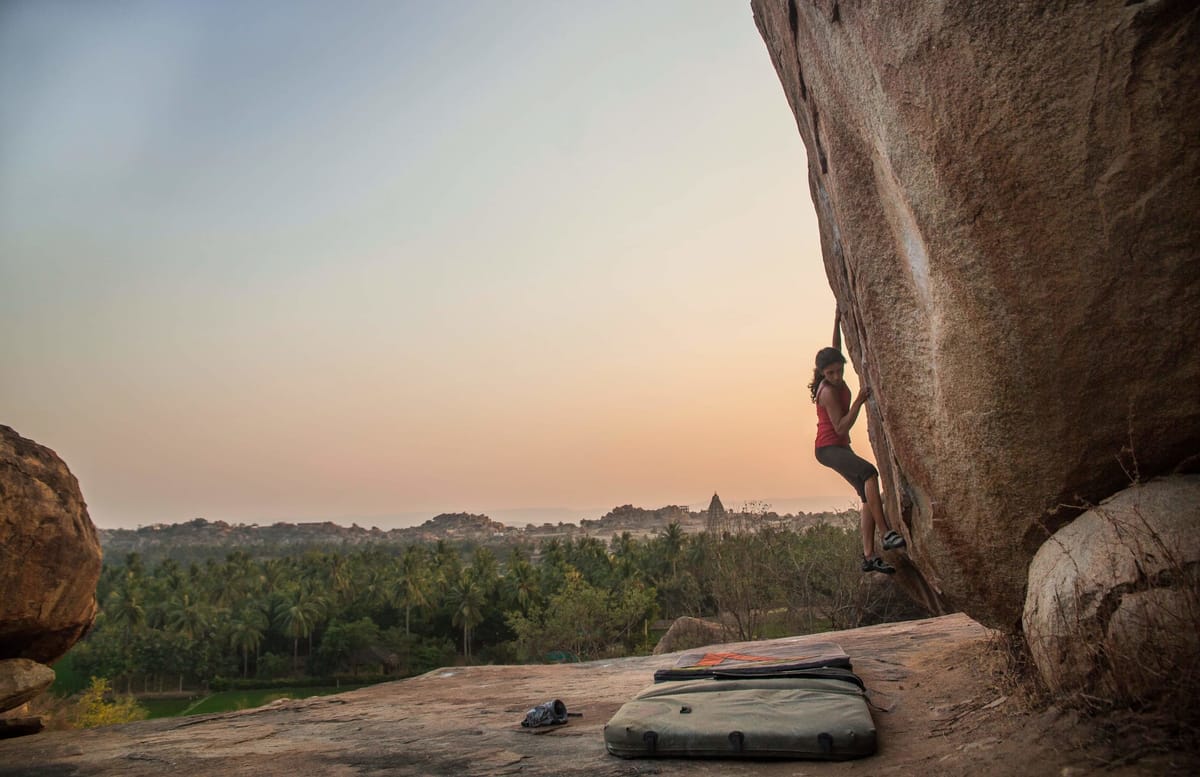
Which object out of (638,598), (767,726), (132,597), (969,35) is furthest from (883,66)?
(132,597)

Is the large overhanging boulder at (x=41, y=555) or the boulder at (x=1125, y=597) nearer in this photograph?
the boulder at (x=1125, y=597)

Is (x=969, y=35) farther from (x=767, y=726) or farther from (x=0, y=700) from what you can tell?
(x=0, y=700)

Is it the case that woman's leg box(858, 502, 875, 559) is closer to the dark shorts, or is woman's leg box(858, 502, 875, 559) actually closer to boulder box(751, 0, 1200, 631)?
the dark shorts

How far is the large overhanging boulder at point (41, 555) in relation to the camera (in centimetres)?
1172

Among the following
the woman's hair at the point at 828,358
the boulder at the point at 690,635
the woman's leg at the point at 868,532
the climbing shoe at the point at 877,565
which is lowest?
the boulder at the point at 690,635

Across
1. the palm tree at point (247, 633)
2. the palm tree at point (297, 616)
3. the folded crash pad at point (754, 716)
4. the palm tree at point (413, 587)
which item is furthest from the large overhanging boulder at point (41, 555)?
the palm tree at point (247, 633)

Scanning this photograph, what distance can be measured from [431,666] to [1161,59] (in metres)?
61.1

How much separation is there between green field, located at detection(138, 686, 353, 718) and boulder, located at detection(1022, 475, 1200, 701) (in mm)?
56512

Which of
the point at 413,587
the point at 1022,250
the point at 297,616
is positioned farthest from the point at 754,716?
the point at 297,616

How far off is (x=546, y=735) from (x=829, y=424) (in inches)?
176

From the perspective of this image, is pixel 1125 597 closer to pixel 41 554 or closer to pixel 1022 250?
pixel 1022 250

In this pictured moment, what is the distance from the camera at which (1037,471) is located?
227 inches

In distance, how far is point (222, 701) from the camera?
186 ft

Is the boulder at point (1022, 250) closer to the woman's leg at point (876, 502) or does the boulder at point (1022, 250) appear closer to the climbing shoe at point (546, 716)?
the woman's leg at point (876, 502)
